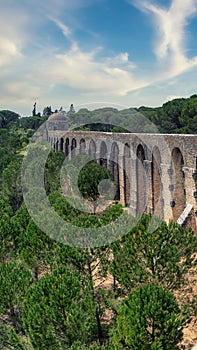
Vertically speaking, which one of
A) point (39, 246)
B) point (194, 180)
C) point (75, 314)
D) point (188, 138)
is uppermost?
point (188, 138)

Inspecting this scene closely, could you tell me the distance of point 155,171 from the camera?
2216cm

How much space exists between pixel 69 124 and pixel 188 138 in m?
50.5

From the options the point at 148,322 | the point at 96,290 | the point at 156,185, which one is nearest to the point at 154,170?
the point at 156,185

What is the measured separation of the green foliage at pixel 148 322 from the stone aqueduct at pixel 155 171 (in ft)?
27.2

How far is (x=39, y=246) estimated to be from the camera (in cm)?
1387

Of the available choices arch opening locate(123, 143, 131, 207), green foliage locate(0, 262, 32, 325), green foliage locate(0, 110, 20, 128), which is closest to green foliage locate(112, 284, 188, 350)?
green foliage locate(0, 262, 32, 325)

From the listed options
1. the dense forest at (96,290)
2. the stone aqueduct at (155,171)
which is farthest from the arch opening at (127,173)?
the dense forest at (96,290)

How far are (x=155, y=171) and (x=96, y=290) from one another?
9990 mm

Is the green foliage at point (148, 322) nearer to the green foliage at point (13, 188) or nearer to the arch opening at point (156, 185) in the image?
the arch opening at point (156, 185)

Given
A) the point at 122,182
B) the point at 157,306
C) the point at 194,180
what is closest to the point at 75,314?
the point at 157,306

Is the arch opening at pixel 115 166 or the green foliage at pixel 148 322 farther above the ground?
the arch opening at pixel 115 166

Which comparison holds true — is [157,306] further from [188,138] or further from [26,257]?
[188,138]

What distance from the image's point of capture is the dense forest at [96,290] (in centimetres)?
872

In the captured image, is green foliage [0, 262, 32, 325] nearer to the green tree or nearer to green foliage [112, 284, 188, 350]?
the green tree
